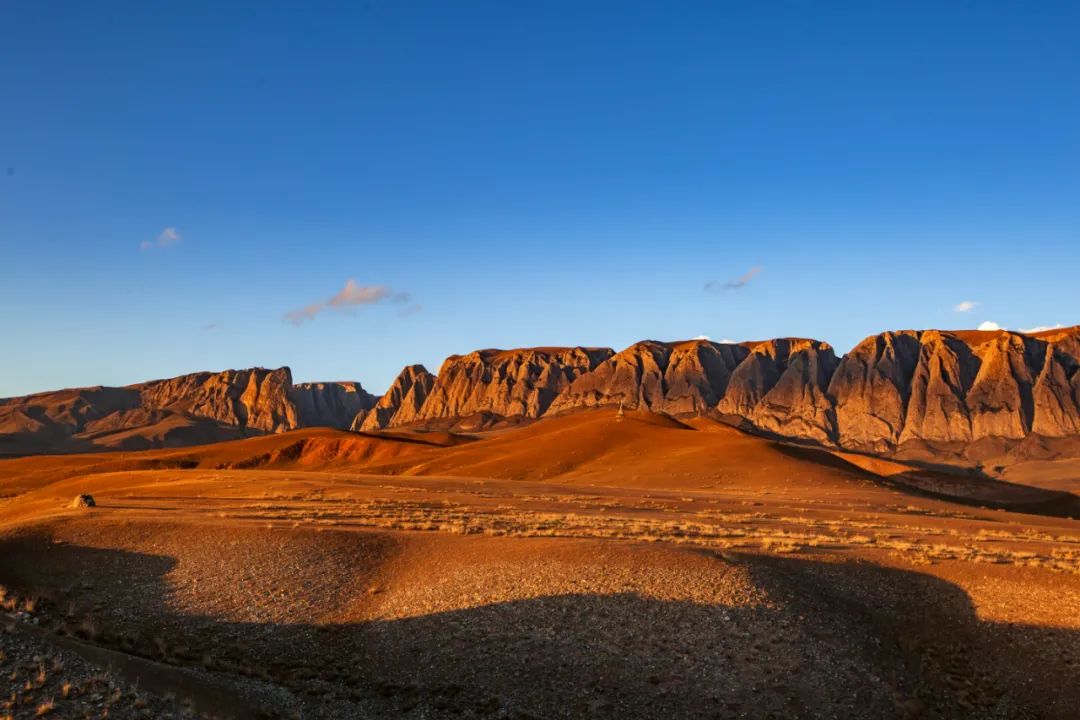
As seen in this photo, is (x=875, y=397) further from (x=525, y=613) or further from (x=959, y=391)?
(x=525, y=613)

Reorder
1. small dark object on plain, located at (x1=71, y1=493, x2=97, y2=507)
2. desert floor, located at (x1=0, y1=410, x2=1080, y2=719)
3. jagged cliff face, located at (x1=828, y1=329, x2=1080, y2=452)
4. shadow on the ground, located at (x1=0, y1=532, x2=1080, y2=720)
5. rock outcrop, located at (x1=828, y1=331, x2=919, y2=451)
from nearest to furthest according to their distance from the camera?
desert floor, located at (x1=0, y1=410, x2=1080, y2=719), shadow on the ground, located at (x1=0, y1=532, x2=1080, y2=720), small dark object on plain, located at (x1=71, y1=493, x2=97, y2=507), jagged cliff face, located at (x1=828, y1=329, x2=1080, y2=452), rock outcrop, located at (x1=828, y1=331, x2=919, y2=451)

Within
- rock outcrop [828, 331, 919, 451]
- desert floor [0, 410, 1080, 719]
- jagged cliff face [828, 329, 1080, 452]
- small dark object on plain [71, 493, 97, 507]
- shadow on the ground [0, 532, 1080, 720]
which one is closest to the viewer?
desert floor [0, 410, 1080, 719]

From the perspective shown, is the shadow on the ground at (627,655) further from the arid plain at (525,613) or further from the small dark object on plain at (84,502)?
the small dark object on plain at (84,502)

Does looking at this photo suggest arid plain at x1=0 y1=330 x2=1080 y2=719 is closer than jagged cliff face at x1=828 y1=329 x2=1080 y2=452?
Yes

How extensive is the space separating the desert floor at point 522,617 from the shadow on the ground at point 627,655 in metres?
0.07

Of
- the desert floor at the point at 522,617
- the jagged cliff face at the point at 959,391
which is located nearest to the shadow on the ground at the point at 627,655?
the desert floor at the point at 522,617

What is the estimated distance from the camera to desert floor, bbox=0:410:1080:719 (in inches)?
680

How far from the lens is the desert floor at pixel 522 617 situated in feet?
56.6

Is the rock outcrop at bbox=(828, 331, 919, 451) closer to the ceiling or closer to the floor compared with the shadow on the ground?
closer to the ceiling

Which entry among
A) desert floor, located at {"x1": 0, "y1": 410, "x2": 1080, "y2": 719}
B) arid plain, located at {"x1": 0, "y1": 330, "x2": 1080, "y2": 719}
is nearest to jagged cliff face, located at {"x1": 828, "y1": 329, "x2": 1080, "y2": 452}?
arid plain, located at {"x1": 0, "y1": 330, "x2": 1080, "y2": 719}

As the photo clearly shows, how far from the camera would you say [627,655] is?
19.4 m

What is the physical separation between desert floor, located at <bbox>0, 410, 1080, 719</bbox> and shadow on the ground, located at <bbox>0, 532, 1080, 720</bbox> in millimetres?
68

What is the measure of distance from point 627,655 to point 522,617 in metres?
3.27

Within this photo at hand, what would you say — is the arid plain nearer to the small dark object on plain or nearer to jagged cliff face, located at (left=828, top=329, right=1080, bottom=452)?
the small dark object on plain
